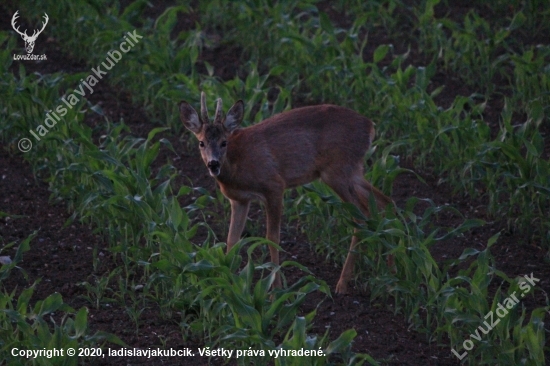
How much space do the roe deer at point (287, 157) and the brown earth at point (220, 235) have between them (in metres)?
0.49

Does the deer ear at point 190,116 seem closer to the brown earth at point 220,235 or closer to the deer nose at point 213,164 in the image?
the deer nose at point 213,164

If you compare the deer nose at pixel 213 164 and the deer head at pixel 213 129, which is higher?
the deer head at pixel 213 129

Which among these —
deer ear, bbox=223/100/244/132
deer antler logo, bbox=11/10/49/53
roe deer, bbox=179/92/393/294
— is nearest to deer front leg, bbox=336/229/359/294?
roe deer, bbox=179/92/393/294

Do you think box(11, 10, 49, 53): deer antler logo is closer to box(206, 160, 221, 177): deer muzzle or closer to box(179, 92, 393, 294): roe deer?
box(179, 92, 393, 294): roe deer

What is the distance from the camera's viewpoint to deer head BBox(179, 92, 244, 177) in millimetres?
7176

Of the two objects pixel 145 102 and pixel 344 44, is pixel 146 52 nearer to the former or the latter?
pixel 145 102

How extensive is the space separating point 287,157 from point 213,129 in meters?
0.72

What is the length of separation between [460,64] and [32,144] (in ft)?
16.6

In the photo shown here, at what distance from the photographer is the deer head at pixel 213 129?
7176 millimetres

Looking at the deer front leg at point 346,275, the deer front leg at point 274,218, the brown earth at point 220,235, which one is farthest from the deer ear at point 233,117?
the deer front leg at point 346,275

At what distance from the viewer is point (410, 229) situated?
7086mm

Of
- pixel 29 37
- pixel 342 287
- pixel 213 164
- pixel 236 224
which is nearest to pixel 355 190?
pixel 342 287

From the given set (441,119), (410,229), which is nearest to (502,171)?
(441,119)

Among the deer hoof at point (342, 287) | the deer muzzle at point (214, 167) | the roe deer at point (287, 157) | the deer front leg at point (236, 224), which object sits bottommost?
the deer hoof at point (342, 287)
